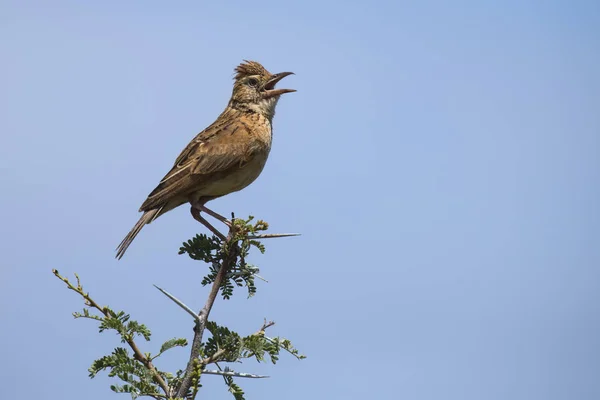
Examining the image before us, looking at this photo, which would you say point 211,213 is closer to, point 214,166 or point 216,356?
point 214,166

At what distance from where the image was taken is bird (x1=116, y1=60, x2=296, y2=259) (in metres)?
8.58

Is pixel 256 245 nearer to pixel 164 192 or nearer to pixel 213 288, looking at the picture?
pixel 213 288

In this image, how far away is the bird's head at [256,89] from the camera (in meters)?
10.3

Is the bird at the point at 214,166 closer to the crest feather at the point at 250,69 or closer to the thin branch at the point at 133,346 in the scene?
the crest feather at the point at 250,69

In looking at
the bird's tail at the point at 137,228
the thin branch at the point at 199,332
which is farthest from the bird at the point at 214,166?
the thin branch at the point at 199,332

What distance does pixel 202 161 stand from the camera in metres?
8.97

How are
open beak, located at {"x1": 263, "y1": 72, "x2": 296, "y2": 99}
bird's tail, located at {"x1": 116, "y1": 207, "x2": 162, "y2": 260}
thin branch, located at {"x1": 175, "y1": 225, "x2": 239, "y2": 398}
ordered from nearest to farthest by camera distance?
thin branch, located at {"x1": 175, "y1": 225, "x2": 239, "y2": 398} → bird's tail, located at {"x1": 116, "y1": 207, "x2": 162, "y2": 260} → open beak, located at {"x1": 263, "y1": 72, "x2": 296, "y2": 99}

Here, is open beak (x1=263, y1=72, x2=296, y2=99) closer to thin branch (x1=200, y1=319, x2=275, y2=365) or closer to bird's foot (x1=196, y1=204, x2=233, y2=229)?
bird's foot (x1=196, y1=204, x2=233, y2=229)

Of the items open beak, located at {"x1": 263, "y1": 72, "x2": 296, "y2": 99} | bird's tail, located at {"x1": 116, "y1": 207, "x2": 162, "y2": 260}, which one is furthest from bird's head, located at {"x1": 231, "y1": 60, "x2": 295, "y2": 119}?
bird's tail, located at {"x1": 116, "y1": 207, "x2": 162, "y2": 260}

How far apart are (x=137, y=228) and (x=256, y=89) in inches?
117

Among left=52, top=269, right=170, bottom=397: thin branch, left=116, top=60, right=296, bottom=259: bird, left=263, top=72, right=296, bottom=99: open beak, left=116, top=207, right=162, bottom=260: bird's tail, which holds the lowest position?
left=52, top=269, right=170, bottom=397: thin branch

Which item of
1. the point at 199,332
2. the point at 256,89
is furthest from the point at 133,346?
the point at 256,89

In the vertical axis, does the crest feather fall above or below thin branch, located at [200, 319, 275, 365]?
above

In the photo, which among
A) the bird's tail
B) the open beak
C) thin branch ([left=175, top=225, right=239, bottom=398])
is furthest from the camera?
the open beak
